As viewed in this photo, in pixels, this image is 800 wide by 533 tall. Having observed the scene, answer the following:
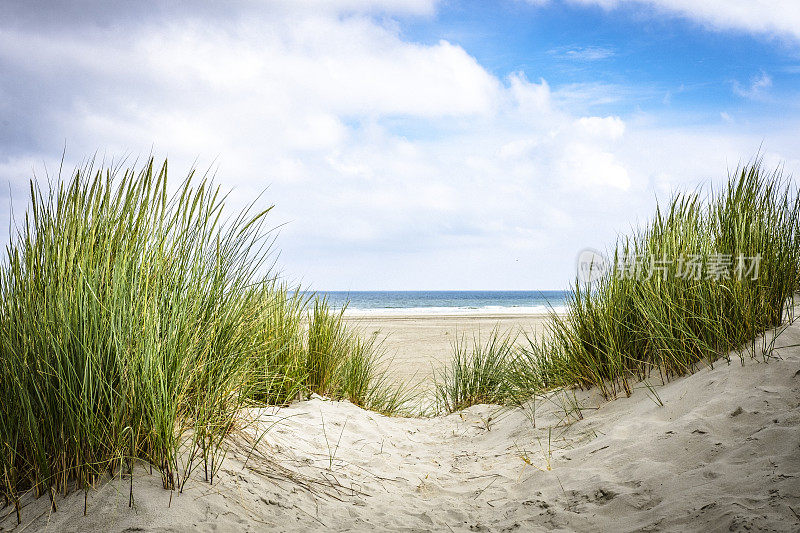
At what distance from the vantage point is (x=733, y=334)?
352cm

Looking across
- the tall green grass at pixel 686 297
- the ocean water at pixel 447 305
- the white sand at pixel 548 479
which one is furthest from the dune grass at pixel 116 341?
the ocean water at pixel 447 305

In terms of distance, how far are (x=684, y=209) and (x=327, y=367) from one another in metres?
3.27

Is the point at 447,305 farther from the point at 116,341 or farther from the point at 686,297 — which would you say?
the point at 116,341

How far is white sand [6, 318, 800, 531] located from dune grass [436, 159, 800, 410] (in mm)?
228

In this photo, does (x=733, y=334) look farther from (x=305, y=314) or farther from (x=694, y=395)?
(x=305, y=314)

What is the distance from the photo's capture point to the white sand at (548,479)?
6.95 ft

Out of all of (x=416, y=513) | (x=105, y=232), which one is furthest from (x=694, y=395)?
(x=105, y=232)

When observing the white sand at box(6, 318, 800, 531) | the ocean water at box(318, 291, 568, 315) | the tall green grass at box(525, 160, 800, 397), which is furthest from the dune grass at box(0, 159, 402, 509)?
the ocean water at box(318, 291, 568, 315)

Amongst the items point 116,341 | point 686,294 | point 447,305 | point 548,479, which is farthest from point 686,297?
point 447,305

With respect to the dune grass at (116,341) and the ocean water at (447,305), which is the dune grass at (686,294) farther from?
the ocean water at (447,305)

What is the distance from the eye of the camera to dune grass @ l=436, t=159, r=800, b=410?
11.6ft

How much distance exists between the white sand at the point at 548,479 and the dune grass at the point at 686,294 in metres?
0.23

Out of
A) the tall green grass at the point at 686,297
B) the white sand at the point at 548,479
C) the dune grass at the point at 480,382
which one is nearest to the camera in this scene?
the white sand at the point at 548,479

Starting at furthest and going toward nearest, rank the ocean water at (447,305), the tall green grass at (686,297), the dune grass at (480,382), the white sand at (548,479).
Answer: the ocean water at (447,305) → the dune grass at (480,382) → the tall green grass at (686,297) → the white sand at (548,479)
